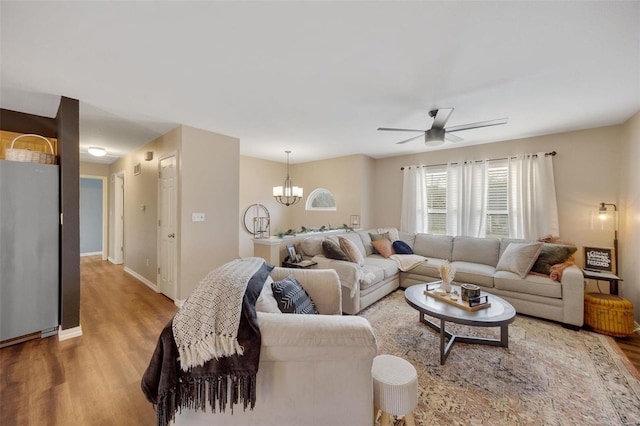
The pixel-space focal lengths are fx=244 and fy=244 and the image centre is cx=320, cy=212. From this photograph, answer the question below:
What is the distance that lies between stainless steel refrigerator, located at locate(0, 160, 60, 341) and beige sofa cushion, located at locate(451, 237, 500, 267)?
209 inches

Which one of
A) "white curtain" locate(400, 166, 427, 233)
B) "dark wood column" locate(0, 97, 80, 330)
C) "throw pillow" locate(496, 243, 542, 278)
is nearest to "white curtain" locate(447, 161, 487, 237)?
"white curtain" locate(400, 166, 427, 233)

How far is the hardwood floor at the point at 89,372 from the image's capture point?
1601mm

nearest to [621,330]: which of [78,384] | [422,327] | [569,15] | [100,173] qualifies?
[422,327]

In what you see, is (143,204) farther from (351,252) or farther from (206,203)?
(351,252)

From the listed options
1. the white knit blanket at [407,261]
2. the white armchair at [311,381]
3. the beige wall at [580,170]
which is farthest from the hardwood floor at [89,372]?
the beige wall at [580,170]

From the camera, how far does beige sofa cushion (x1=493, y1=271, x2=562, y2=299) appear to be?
288 centimetres

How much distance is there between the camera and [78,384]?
6.18 ft

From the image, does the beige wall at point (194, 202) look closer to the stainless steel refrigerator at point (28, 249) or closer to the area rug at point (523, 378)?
the stainless steel refrigerator at point (28, 249)

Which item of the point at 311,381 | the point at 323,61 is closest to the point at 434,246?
the point at 323,61

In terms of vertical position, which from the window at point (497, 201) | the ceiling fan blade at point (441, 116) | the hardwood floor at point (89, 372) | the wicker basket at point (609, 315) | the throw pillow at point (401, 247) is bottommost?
the hardwood floor at point (89, 372)

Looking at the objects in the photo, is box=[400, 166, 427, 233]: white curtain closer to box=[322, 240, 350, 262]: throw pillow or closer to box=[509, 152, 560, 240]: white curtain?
box=[509, 152, 560, 240]: white curtain

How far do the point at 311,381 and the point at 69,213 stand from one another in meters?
3.08

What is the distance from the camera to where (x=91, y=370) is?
6.72 ft

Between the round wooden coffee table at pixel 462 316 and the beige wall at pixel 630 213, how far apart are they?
1980 mm
